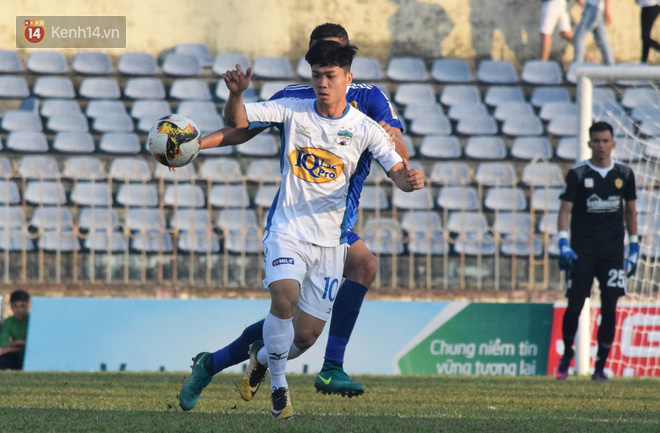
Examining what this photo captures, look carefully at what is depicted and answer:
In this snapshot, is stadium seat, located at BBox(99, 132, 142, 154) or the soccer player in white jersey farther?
stadium seat, located at BBox(99, 132, 142, 154)

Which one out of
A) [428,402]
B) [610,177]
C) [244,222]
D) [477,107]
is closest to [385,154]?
[428,402]

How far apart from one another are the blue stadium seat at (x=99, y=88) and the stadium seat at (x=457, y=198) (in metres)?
5.39

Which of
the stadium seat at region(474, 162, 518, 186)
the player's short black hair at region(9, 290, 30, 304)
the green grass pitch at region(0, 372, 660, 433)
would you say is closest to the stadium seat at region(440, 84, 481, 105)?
the stadium seat at region(474, 162, 518, 186)

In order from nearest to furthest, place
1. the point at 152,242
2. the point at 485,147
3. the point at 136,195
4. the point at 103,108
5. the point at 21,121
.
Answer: the point at 152,242 < the point at 136,195 < the point at 21,121 < the point at 485,147 < the point at 103,108

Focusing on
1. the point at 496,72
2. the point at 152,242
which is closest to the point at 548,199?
the point at 496,72

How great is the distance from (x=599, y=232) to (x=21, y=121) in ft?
29.4

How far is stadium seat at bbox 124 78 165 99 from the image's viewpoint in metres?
15.2

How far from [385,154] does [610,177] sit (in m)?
4.34

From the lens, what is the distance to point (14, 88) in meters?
15.1

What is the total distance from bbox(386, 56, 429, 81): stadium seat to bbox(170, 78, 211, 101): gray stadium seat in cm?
300

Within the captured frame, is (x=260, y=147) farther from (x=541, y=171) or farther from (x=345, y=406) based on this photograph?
(x=345, y=406)

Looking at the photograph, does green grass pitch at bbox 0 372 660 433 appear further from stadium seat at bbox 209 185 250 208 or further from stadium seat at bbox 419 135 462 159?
stadium seat at bbox 419 135 462 159

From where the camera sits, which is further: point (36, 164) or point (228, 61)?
point (228, 61)

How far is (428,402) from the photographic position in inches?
269
